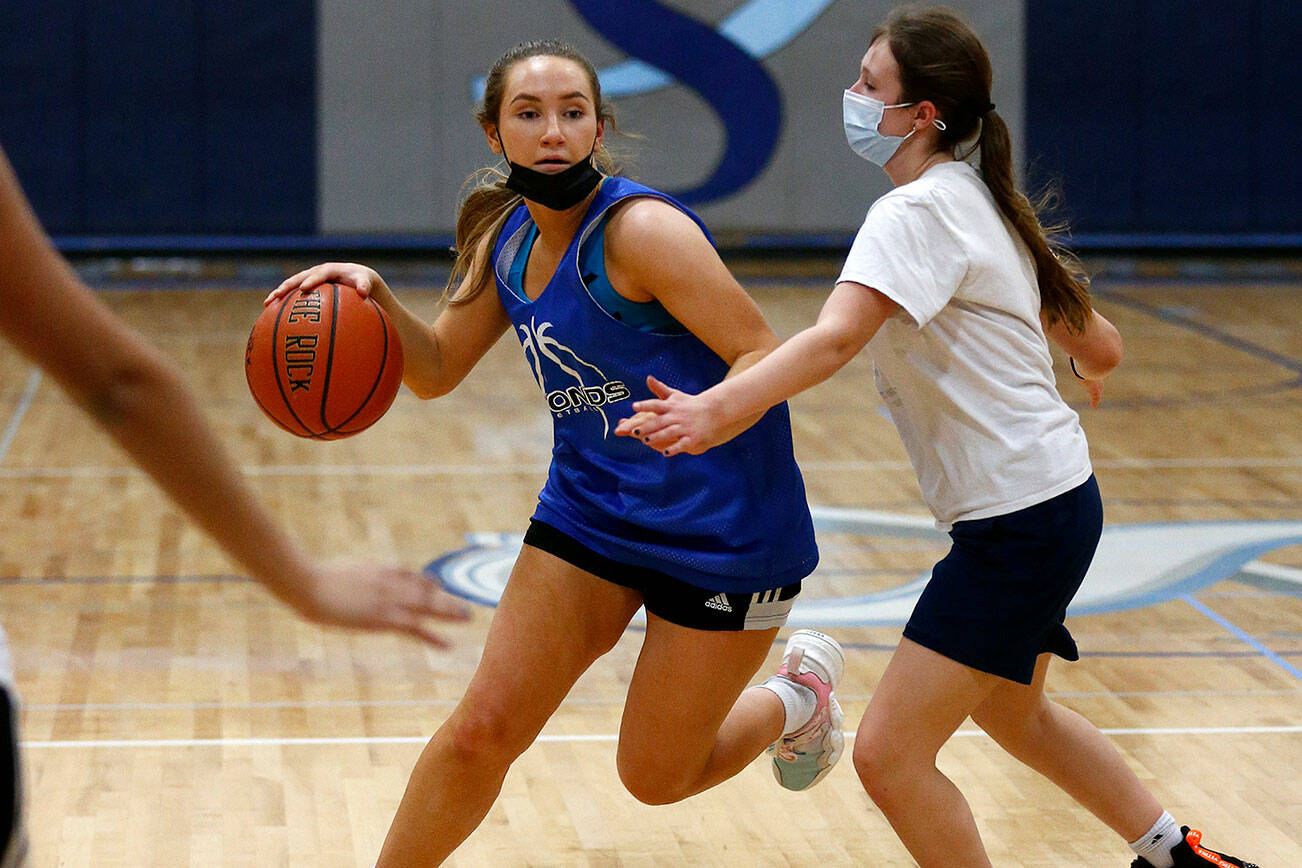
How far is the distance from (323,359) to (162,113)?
35.2ft

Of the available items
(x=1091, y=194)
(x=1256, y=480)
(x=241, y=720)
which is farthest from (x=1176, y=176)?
(x=241, y=720)

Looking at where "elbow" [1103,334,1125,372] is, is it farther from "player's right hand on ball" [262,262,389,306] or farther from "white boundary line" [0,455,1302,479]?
"white boundary line" [0,455,1302,479]

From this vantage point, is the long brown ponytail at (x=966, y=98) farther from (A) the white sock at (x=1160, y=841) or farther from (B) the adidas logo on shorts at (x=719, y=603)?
(A) the white sock at (x=1160, y=841)

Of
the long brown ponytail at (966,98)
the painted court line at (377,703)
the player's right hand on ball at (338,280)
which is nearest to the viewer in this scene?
the long brown ponytail at (966,98)

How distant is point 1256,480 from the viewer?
677 centimetres

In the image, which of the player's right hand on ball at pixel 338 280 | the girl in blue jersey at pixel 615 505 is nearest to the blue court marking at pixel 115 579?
the player's right hand on ball at pixel 338 280

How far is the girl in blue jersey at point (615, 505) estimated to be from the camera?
280cm

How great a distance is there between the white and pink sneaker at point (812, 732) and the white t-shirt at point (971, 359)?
731 mm

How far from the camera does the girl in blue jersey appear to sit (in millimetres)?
2799

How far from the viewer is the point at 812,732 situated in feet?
10.9

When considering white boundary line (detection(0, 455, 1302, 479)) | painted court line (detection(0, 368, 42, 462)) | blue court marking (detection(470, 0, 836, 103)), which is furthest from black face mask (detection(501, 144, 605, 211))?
blue court marking (detection(470, 0, 836, 103))

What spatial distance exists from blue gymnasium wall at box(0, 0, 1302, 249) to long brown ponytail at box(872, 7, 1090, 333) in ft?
34.8

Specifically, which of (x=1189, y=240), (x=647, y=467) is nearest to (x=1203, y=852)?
(x=647, y=467)

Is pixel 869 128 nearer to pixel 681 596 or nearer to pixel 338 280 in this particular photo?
pixel 681 596
